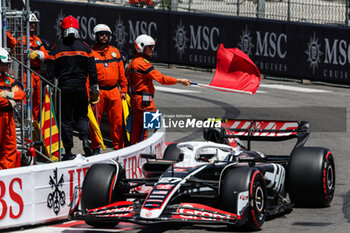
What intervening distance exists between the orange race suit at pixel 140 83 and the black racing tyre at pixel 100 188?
138 inches

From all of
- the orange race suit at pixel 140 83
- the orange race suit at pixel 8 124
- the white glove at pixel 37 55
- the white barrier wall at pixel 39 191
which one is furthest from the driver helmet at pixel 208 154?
the white glove at pixel 37 55

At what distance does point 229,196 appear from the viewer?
8938 millimetres

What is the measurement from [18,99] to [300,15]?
14.6m

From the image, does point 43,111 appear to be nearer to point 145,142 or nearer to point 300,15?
point 145,142

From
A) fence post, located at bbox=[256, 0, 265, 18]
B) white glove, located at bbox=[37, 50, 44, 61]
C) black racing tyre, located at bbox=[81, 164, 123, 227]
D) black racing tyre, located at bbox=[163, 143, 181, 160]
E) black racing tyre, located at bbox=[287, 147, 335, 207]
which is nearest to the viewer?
black racing tyre, located at bbox=[81, 164, 123, 227]

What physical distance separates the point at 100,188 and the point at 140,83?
393 cm

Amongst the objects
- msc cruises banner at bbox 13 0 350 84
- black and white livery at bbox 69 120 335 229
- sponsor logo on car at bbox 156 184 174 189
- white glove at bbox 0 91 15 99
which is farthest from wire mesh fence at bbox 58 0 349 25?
sponsor logo on car at bbox 156 184 174 189

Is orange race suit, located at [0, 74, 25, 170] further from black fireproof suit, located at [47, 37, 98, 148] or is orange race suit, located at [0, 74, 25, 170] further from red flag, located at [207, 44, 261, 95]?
red flag, located at [207, 44, 261, 95]

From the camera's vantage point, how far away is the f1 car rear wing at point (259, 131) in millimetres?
11078

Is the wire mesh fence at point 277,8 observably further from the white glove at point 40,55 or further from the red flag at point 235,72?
the red flag at point 235,72

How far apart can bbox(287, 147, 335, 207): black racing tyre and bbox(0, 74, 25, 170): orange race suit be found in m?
3.32

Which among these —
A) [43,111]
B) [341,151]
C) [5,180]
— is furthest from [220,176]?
[341,151]

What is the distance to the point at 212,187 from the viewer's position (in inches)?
366

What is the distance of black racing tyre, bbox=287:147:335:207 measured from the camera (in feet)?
33.5
